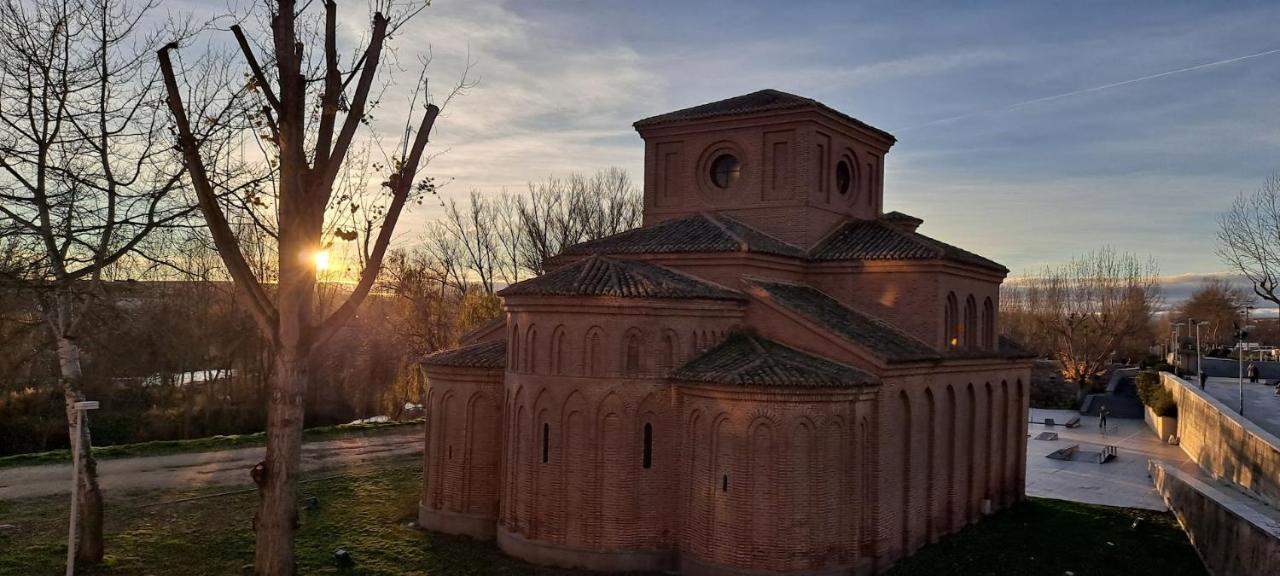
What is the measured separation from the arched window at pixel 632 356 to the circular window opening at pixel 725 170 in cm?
675

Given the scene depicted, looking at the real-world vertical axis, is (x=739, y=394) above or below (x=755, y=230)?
below

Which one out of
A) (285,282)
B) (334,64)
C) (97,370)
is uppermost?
(334,64)

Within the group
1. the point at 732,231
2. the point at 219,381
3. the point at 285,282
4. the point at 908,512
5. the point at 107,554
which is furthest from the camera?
the point at 219,381

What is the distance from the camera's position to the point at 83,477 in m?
13.8

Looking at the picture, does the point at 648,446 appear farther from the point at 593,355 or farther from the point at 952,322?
the point at 952,322

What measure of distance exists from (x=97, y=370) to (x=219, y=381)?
20.1 ft

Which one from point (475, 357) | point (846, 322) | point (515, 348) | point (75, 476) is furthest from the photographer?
point (475, 357)

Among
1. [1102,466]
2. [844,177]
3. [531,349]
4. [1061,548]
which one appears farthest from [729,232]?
[1102,466]

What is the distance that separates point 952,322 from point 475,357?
10.4 metres

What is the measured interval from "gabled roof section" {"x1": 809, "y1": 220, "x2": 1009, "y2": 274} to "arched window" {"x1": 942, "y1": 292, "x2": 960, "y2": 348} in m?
0.90

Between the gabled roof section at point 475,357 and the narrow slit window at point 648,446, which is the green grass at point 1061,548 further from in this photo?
the gabled roof section at point 475,357

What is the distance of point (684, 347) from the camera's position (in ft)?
48.8

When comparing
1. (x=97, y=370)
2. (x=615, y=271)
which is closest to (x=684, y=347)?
(x=615, y=271)

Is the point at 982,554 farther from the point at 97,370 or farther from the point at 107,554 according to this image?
the point at 97,370
